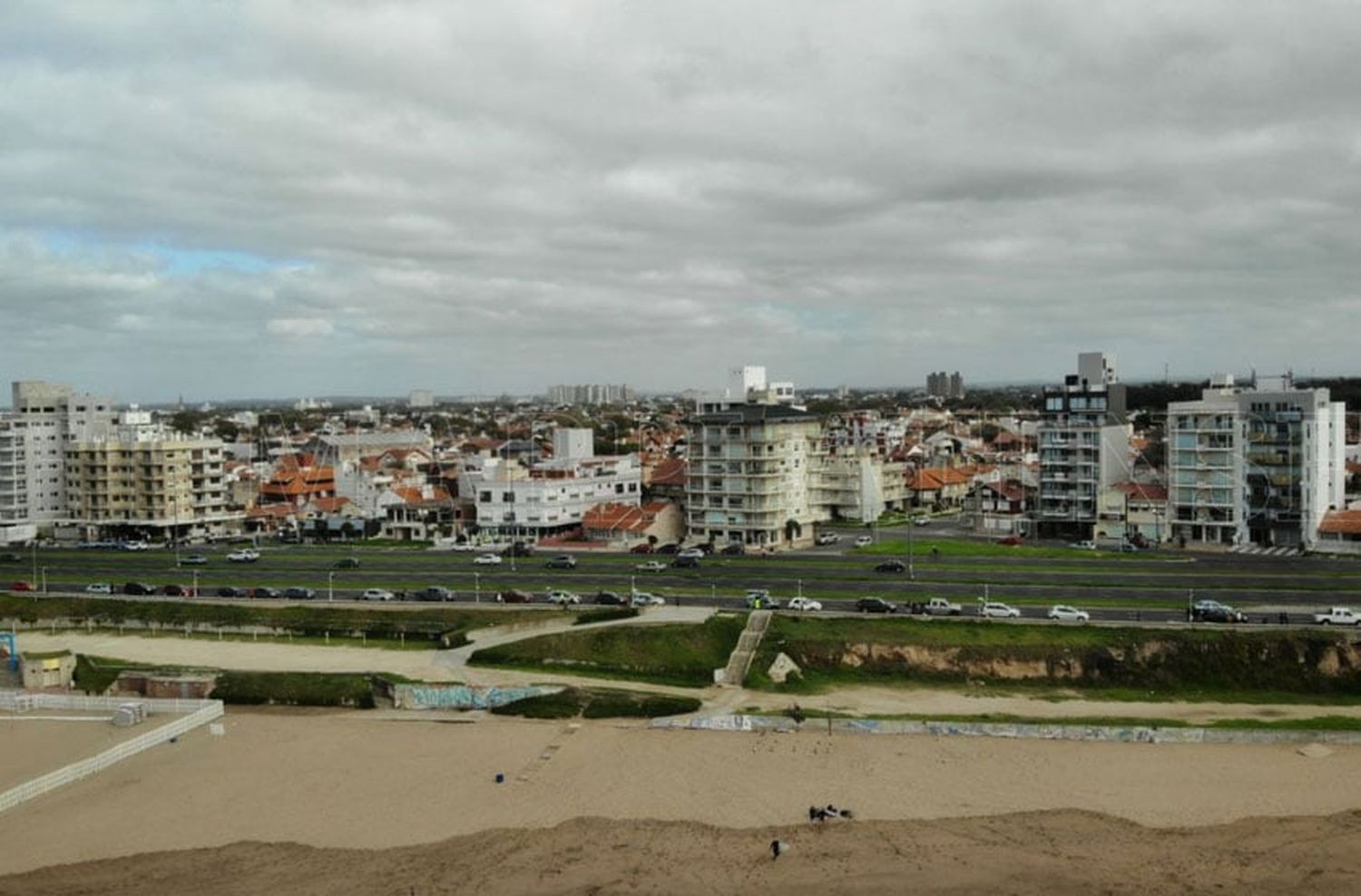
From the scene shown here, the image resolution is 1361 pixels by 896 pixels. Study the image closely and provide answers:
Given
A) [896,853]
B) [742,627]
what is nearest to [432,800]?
[896,853]

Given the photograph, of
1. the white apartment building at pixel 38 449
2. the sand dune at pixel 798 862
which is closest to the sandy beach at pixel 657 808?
Result: the sand dune at pixel 798 862

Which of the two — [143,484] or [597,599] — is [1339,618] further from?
[143,484]

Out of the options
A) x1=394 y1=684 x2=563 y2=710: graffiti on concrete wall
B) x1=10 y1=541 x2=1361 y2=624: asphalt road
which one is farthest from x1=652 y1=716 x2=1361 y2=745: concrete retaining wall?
x1=10 y1=541 x2=1361 y2=624: asphalt road

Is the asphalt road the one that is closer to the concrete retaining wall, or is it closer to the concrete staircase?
Answer: the concrete staircase

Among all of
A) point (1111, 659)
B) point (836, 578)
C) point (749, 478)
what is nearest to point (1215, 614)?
point (1111, 659)

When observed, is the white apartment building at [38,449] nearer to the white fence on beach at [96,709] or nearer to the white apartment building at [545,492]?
the white apartment building at [545,492]

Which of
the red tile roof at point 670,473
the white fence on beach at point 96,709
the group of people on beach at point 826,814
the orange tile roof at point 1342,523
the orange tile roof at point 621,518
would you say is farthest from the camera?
the red tile roof at point 670,473

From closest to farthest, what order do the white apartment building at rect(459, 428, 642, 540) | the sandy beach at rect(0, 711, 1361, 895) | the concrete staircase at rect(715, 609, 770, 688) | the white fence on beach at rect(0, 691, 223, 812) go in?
the sandy beach at rect(0, 711, 1361, 895) → the white fence on beach at rect(0, 691, 223, 812) → the concrete staircase at rect(715, 609, 770, 688) → the white apartment building at rect(459, 428, 642, 540)
